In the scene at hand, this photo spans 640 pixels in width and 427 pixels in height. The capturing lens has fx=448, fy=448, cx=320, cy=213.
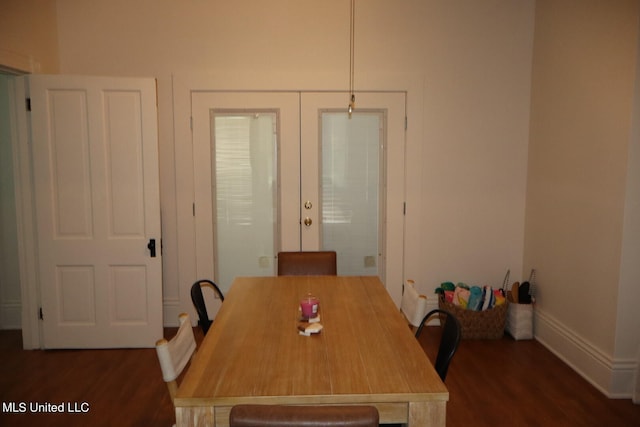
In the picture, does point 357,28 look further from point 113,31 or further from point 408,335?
point 408,335

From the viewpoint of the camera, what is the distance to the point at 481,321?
142 inches

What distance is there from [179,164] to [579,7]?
126 inches

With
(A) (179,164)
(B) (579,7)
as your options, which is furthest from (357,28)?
(A) (179,164)

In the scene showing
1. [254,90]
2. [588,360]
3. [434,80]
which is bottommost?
[588,360]

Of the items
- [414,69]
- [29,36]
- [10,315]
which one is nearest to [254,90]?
[414,69]

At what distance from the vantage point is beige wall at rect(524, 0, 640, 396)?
2.71m

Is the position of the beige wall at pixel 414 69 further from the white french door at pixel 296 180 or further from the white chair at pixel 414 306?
the white chair at pixel 414 306

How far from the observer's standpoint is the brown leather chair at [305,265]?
3.01 m

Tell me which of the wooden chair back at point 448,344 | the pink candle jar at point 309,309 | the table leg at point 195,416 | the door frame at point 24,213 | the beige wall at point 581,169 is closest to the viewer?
the table leg at point 195,416

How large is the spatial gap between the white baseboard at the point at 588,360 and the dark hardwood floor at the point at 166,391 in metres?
0.06

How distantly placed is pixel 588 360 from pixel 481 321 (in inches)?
31.5

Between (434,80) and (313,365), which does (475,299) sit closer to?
(434,80)

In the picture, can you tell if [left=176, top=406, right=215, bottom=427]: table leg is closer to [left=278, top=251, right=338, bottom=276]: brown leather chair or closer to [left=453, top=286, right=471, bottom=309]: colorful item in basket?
[left=278, top=251, right=338, bottom=276]: brown leather chair

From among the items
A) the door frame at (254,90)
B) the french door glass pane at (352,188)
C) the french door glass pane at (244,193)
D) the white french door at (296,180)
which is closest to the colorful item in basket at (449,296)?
the door frame at (254,90)
